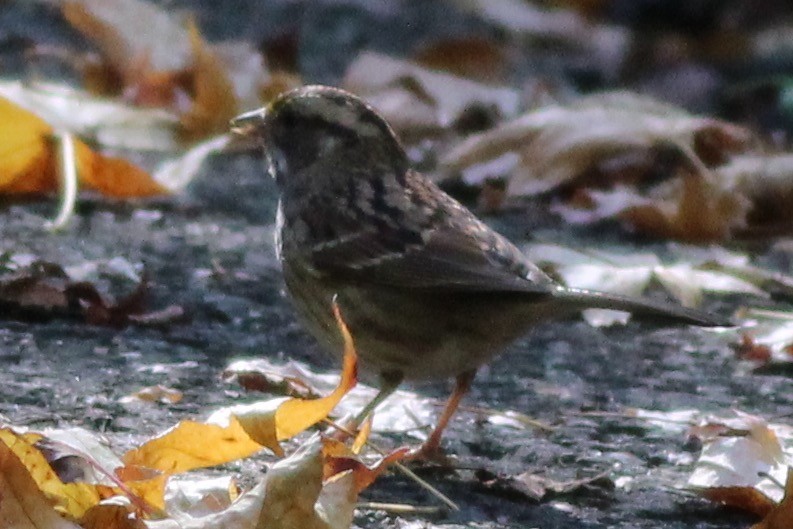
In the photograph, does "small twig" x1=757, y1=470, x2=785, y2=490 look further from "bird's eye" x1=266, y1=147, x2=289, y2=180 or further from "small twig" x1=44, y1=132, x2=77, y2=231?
"small twig" x1=44, y1=132, x2=77, y2=231

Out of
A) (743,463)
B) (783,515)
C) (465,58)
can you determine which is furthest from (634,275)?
(465,58)

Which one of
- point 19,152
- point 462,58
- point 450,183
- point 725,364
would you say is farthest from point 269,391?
point 462,58

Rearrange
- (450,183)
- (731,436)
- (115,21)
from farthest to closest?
(115,21), (450,183), (731,436)

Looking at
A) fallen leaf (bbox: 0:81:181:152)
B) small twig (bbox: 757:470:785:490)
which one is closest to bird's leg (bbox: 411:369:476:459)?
small twig (bbox: 757:470:785:490)

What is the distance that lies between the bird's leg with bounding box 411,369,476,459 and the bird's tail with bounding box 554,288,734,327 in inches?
10.8

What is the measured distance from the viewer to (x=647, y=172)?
17.9ft

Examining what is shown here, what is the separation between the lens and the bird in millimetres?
3105

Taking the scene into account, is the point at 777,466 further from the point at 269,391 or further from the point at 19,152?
the point at 19,152

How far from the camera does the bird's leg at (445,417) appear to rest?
2826mm

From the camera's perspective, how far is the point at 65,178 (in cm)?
442

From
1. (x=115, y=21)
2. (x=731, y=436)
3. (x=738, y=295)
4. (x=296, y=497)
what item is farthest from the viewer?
(x=115, y=21)

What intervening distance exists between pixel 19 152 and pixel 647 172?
2.29m

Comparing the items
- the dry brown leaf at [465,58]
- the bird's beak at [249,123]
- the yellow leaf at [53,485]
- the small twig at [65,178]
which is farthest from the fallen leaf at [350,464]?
the dry brown leaf at [465,58]

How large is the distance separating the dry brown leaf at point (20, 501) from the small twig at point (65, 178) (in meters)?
2.29
